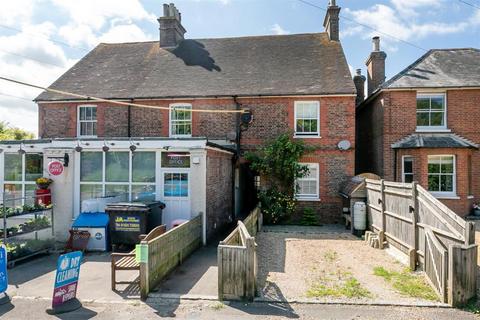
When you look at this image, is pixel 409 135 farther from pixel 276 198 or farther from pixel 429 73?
pixel 276 198

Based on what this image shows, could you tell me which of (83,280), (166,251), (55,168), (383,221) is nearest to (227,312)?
(166,251)

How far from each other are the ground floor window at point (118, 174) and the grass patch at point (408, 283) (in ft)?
24.9

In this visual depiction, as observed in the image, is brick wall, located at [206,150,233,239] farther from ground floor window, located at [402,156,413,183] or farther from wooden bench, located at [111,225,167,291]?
ground floor window, located at [402,156,413,183]

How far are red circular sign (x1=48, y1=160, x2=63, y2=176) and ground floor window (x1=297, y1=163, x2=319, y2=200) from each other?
9.90m

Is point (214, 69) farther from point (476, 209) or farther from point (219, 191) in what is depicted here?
point (476, 209)

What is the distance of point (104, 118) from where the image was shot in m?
18.1

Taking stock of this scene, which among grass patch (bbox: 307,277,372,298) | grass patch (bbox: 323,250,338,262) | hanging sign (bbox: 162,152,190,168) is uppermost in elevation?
hanging sign (bbox: 162,152,190,168)

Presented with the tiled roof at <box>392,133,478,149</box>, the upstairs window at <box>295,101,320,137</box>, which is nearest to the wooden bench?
the upstairs window at <box>295,101,320,137</box>

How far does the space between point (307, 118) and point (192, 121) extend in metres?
5.68

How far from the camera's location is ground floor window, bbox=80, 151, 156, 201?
38.8 ft

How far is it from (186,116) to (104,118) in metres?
4.50

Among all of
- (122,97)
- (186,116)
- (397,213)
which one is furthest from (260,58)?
(397,213)

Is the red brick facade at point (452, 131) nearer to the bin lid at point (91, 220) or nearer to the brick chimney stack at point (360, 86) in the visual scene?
the brick chimney stack at point (360, 86)

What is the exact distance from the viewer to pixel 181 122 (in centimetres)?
1734
